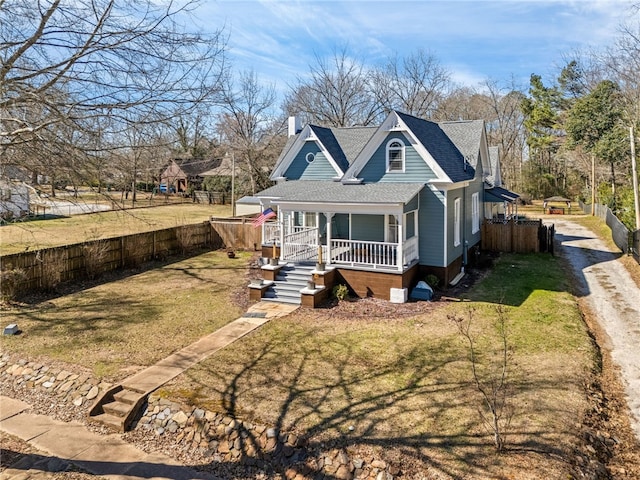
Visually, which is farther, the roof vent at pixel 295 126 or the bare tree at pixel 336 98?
the bare tree at pixel 336 98

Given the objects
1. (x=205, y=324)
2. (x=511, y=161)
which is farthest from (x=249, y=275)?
(x=511, y=161)

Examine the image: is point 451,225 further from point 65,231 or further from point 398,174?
point 65,231

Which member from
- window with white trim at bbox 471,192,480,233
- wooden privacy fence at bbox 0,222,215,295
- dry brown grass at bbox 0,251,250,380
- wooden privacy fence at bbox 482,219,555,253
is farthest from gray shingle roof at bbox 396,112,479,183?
wooden privacy fence at bbox 0,222,215,295

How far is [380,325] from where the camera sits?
12.5 m

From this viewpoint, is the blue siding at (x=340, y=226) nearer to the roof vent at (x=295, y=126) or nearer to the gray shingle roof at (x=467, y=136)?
the gray shingle roof at (x=467, y=136)

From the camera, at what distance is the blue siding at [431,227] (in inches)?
624

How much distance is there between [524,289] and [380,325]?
264 inches

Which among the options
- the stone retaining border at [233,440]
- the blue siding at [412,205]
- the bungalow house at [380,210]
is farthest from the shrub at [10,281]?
the blue siding at [412,205]

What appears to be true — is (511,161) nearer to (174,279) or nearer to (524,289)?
(524,289)

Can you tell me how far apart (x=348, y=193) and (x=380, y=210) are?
5.87 feet

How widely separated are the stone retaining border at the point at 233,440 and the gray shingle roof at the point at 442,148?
37.1 ft

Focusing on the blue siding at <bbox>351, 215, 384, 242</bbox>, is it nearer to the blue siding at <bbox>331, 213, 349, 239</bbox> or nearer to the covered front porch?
the covered front porch

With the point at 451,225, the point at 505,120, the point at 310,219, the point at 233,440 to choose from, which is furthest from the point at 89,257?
the point at 505,120

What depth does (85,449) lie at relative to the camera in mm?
7684
